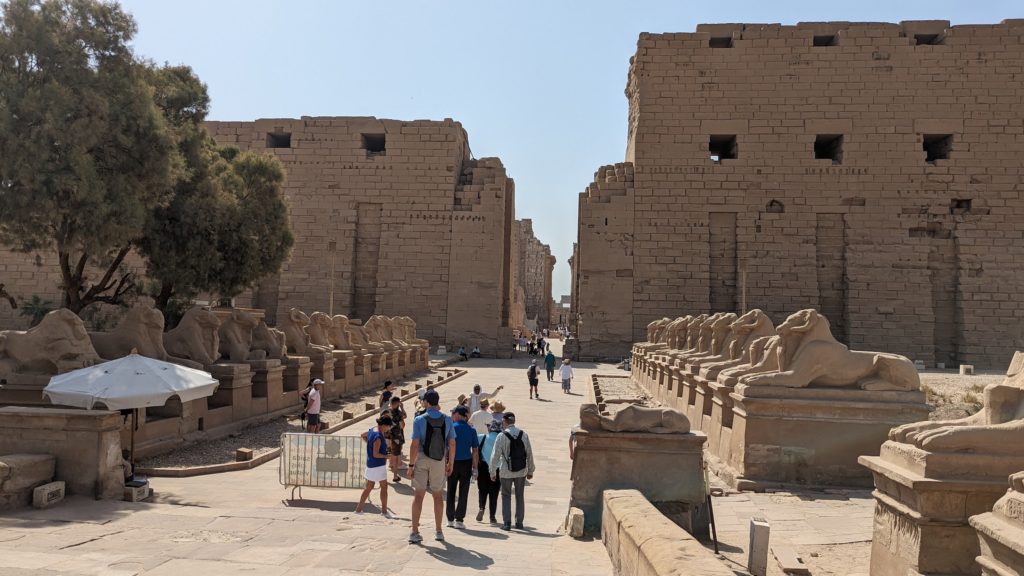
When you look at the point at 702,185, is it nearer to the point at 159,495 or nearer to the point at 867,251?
the point at 867,251

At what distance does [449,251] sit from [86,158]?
1551 cm

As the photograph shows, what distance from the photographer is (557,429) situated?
1140cm

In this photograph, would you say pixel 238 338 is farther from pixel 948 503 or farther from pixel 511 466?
pixel 948 503

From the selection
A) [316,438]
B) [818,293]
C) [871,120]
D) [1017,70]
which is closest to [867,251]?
[818,293]

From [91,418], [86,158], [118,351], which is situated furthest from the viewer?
[86,158]

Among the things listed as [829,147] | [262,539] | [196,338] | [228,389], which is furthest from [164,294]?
[829,147]

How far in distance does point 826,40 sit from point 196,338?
24452mm

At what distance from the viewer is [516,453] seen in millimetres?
6148

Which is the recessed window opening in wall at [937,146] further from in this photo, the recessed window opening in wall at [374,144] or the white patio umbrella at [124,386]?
the white patio umbrella at [124,386]

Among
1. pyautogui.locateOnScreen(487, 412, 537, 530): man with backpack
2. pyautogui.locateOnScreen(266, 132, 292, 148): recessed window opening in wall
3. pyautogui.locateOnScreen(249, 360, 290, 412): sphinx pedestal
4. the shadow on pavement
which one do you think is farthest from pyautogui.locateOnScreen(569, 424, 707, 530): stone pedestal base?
pyautogui.locateOnScreen(266, 132, 292, 148): recessed window opening in wall

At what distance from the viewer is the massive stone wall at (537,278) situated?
4631 centimetres

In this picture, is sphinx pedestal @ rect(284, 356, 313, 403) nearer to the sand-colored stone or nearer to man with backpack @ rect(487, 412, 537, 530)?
man with backpack @ rect(487, 412, 537, 530)

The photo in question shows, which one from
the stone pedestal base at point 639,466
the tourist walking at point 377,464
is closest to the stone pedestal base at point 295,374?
the tourist walking at point 377,464

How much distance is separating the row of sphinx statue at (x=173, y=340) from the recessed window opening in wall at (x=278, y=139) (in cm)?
1582
